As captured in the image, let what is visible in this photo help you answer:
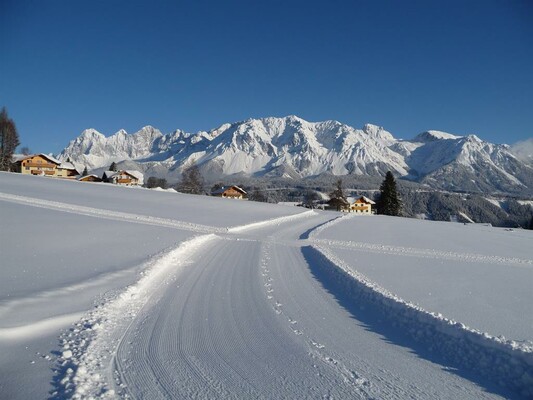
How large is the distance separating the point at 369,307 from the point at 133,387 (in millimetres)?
5949

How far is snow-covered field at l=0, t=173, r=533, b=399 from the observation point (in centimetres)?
495

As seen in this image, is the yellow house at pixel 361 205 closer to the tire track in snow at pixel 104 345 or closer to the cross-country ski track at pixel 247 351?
the cross-country ski track at pixel 247 351

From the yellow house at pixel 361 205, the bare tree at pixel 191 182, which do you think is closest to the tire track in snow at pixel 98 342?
the bare tree at pixel 191 182

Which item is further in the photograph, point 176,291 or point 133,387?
point 176,291

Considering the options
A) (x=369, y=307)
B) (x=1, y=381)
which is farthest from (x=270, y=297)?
(x=1, y=381)

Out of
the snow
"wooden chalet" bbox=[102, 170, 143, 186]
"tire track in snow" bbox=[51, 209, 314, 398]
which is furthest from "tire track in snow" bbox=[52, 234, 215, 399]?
"wooden chalet" bbox=[102, 170, 143, 186]

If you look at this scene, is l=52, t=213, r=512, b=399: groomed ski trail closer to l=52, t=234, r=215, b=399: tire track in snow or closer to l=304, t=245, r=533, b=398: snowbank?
l=52, t=234, r=215, b=399: tire track in snow

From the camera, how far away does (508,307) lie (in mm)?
9062

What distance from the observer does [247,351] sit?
591 centimetres

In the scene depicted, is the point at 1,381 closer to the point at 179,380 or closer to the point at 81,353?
the point at 81,353

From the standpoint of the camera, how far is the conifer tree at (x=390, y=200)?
69.6 m

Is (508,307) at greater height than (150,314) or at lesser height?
greater

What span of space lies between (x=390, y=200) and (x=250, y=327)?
6794cm

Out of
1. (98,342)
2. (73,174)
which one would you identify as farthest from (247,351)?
(73,174)
